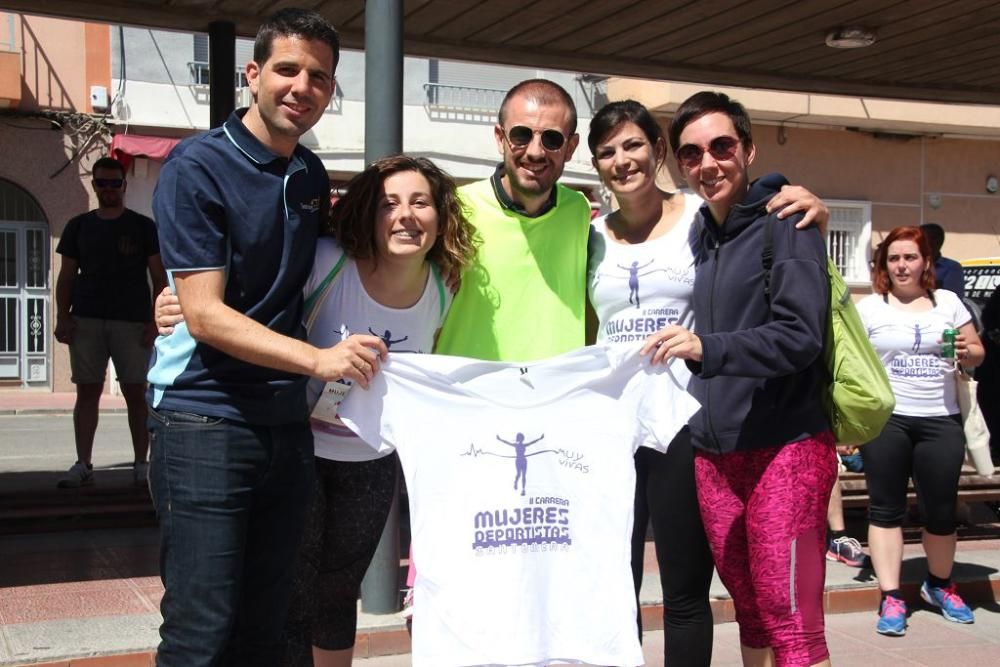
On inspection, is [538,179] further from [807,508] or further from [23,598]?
[23,598]

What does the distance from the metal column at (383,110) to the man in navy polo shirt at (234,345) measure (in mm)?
2286

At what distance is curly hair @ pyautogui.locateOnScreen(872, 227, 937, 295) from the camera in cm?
623

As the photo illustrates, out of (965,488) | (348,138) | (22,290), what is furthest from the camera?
(348,138)

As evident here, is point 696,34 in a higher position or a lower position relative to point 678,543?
higher

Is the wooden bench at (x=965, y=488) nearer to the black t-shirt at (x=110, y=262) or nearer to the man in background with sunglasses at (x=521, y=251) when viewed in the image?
the man in background with sunglasses at (x=521, y=251)

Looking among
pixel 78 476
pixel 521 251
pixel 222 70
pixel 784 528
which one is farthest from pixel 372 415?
pixel 78 476

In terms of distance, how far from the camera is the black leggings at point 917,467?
20.0 feet

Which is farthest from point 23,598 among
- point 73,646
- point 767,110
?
point 767,110

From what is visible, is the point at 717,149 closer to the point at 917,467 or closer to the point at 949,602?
the point at 917,467

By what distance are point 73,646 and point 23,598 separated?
98cm

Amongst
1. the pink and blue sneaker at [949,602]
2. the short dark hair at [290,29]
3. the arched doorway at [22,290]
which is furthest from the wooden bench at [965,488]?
the arched doorway at [22,290]

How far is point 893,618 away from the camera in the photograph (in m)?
6.02

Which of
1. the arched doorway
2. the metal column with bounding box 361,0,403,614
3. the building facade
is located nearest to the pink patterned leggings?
the metal column with bounding box 361,0,403,614

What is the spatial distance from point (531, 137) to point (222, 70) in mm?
4382
